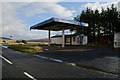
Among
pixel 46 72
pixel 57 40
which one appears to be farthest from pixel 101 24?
pixel 46 72

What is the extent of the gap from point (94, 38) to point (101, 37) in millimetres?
2446

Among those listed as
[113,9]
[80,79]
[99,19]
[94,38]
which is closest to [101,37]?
[94,38]

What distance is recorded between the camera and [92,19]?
36.9 m

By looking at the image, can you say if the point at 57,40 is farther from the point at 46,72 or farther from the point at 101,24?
the point at 46,72

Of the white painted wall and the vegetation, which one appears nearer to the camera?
the vegetation

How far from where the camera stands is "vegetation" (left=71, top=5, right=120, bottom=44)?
103 feet

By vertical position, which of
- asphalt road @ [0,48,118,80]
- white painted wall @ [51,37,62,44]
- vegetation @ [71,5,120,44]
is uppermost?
vegetation @ [71,5,120,44]

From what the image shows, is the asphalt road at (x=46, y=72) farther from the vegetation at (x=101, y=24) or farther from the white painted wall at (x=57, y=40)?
the white painted wall at (x=57, y=40)

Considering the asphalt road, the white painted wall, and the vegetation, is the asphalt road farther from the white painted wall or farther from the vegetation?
the white painted wall

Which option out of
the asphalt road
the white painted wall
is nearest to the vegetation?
the white painted wall

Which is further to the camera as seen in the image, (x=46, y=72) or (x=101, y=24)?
(x=101, y=24)

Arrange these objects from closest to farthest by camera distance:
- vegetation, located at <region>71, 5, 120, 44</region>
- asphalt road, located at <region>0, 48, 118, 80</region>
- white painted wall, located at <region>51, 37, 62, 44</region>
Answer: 1. asphalt road, located at <region>0, 48, 118, 80</region>
2. vegetation, located at <region>71, 5, 120, 44</region>
3. white painted wall, located at <region>51, 37, 62, 44</region>

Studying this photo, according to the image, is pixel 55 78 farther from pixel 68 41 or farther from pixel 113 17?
pixel 68 41

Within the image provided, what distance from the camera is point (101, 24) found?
3534 cm
